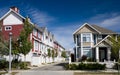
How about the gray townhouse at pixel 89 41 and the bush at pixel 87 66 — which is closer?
the bush at pixel 87 66

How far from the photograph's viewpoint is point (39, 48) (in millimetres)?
52688

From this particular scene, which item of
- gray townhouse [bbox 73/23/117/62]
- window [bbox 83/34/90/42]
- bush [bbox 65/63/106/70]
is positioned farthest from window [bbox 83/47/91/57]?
bush [bbox 65/63/106/70]

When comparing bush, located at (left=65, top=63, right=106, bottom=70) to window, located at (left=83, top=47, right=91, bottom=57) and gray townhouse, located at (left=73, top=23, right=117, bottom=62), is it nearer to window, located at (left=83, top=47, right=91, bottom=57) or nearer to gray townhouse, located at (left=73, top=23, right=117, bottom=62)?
gray townhouse, located at (left=73, top=23, right=117, bottom=62)

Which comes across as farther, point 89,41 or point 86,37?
point 86,37

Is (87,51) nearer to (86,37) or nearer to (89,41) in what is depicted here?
(89,41)

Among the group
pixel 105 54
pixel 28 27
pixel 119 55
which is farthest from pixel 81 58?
pixel 119 55

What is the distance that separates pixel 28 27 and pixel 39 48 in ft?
55.9

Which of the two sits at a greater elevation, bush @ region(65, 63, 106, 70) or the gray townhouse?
the gray townhouse

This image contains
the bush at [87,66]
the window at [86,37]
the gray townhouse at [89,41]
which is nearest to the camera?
the bush at [87,66]

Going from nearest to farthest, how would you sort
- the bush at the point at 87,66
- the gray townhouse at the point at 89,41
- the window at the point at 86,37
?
the bush at the point at 87,66, the gray townhouse at the point at 89,41, the window at the point at 86,37

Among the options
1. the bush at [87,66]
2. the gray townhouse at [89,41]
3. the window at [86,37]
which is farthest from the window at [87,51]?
the bush at [87,66]

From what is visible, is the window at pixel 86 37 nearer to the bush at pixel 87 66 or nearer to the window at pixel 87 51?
the window at pixel 87 51

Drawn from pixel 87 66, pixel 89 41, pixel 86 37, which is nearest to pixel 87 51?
pixel 89 41

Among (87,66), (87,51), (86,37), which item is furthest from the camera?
(86,37)
